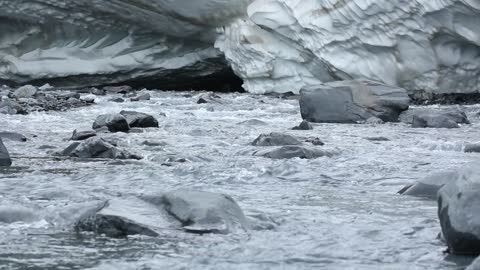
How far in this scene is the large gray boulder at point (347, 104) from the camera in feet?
30.3

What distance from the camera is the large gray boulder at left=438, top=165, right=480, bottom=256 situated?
2.96 m

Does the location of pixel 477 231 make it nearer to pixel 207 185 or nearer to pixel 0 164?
pixel 207 185

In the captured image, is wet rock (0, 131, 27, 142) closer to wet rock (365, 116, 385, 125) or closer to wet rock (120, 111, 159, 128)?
wet rock (120, 111, 159, 128)

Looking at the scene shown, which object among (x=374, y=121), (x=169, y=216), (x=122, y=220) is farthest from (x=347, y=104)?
(x=122, y=220)

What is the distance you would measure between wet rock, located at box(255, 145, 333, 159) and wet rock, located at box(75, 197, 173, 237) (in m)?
2.49

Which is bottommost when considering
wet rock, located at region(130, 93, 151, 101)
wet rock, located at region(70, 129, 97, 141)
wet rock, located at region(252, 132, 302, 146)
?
wet rock, located at region(130, 93, 151, 101)

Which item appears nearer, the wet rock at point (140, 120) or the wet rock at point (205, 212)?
the wet rock at point (205, 212)

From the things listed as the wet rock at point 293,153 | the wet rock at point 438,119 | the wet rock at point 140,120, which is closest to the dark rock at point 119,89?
the wet rock at point 140,120

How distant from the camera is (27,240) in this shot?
3.26 meters

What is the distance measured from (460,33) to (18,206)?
808cm

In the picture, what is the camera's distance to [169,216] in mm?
3543

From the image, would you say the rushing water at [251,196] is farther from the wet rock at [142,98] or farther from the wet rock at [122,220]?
the wet rock at [142,98]

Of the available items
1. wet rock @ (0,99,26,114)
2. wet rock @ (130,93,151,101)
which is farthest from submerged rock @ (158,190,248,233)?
wet rock @ (130,93,151,101)

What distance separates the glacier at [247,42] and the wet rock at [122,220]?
307 inches
